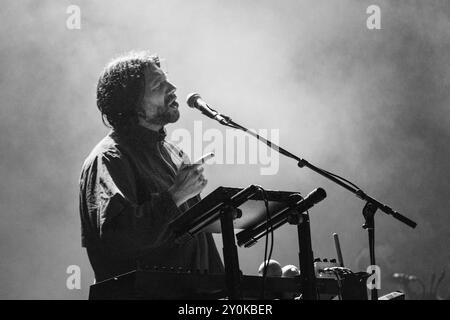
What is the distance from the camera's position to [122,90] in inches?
131

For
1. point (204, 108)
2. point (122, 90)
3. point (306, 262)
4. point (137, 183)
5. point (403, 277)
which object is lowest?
point (403, 277)

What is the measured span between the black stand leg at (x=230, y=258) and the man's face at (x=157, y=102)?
1155mm

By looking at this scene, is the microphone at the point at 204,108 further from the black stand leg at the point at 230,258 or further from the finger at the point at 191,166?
the black stand leg at the point at 230,258

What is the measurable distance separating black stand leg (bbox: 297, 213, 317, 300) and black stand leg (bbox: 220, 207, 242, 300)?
0.34m

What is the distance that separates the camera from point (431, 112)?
8.22 m

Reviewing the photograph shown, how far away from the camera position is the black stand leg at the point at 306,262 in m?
2.41

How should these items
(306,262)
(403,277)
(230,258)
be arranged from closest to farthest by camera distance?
(230,258) < (306,262) < (403,277)

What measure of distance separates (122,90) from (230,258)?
1443mm

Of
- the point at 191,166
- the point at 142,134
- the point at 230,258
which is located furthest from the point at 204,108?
the point at 230,258

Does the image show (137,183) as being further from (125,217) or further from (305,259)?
(305,259)

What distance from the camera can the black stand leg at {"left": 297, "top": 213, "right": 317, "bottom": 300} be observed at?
94.7 inches

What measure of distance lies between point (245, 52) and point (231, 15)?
1.59 ft
